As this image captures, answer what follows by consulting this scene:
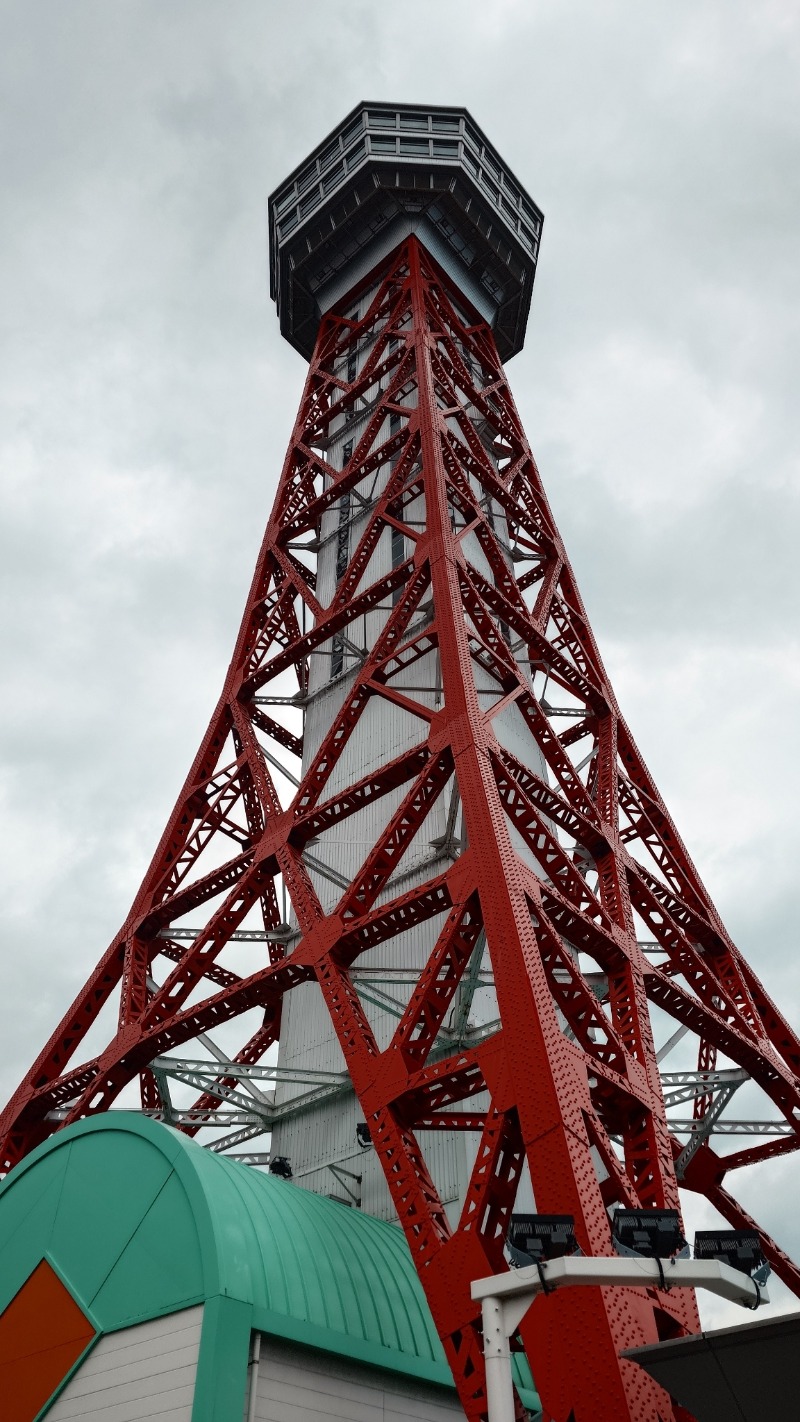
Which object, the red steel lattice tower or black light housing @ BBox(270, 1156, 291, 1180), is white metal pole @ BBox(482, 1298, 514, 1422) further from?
black light housing @ BBox(270, 1156, 291, 1180)

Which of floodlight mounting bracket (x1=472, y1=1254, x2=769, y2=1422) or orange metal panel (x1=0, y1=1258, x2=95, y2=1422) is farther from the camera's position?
orange metal panel (x1=0, y1=1258, x2=95, y2=1422)

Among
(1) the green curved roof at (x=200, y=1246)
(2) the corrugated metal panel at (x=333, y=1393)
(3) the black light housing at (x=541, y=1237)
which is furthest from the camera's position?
(1) the green curved roof at (x=200, y=1246)

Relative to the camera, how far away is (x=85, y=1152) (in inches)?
532

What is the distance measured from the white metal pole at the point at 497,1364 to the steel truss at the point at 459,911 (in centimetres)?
164

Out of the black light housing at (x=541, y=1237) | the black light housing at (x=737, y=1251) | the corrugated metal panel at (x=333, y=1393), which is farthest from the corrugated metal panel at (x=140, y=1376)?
the black light housing at (x=737, y=1251)

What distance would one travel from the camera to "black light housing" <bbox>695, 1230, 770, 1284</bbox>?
26.0ft

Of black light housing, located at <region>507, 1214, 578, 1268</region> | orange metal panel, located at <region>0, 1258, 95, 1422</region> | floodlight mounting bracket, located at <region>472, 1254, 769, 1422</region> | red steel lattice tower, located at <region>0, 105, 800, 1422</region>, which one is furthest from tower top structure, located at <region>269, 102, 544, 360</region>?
floodlight mounting bracket, located at <region>472, 1254, 769, 1422</region>

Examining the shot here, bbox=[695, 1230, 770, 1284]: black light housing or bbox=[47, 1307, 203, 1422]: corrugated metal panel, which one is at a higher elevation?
bbox=[47, 1307, 203, 1422]: corrugated metal panel

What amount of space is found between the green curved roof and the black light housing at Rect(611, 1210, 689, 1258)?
4375mm

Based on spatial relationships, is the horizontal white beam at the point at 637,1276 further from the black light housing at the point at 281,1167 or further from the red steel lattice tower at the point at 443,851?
the black light housing at the point at 281,1167

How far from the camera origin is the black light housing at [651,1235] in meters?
8.16

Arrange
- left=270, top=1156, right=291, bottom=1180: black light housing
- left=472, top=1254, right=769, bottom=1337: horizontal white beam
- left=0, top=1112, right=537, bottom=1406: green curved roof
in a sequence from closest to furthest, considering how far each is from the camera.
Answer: left=472, top=1254, right=769, bottom=1337: horizontal white beam → left=0, top=1112, right=537, bottom=1406: green curved roof → left=270, top=1156, right=291, bottom=1180: black light housing

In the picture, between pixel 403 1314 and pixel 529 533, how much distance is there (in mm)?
17762

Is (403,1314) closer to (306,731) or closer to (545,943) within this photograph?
(545,943)
